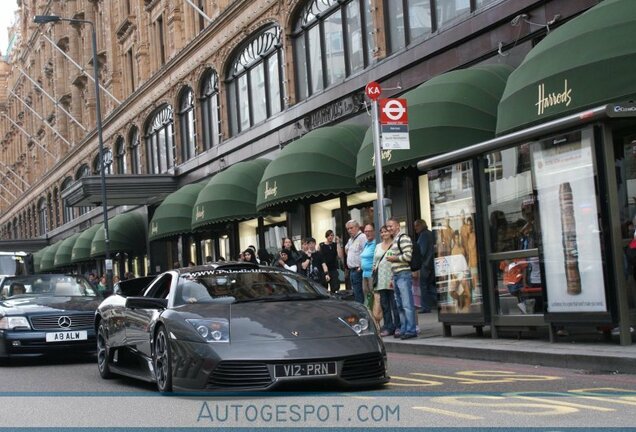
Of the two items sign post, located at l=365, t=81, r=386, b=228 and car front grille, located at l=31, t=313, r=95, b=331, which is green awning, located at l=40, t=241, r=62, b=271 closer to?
sign post, located at l=365, t=81, r=386, b=228

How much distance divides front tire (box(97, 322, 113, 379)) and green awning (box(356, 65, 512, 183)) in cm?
850

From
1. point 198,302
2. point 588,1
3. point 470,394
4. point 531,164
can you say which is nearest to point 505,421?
point 470,394

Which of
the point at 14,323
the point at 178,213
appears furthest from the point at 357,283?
the point at 178,213

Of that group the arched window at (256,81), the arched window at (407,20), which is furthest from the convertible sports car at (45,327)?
the arched window at (256,81)

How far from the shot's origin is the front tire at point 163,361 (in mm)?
9211

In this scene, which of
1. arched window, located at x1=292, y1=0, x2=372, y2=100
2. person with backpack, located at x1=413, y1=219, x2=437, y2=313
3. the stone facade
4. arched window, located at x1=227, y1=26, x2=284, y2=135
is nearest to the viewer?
person with backpack, located at x1=413, y1=219, x2=437, y2=313

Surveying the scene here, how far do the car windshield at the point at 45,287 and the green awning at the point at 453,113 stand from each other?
6408 millimetres

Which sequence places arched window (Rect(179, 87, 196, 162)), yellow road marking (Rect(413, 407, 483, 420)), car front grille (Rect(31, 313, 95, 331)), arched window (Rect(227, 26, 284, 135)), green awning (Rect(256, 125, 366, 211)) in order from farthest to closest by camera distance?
arched window (Rect(179, 87, 196, 162)) → arched window (Rect(227, 26, 284, 135)) → green awning (Rect(256, 125, 366, 211)) → car front grille (Rect(31, 313, 95, 331)) → yellow road marking (Rect(413, 407, 483, 420))

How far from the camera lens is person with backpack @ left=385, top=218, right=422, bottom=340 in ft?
46.6

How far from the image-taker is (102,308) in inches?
490

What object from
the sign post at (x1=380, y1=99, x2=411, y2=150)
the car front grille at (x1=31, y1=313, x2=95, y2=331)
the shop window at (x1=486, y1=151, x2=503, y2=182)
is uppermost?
the sign post at (x1=380, y1=99, x2=411, y2=150)

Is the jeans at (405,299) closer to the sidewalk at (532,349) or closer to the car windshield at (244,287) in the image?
the sidewalk at (532,349)

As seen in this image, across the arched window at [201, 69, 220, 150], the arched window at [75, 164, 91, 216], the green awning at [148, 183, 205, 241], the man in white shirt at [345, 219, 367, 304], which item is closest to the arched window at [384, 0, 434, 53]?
the man in white shirt at [345, 219, 367, 304]

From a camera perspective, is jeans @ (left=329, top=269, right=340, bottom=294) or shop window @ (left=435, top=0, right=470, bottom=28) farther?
shop window @ (left=435, top=0, right=470, bottom=28)
